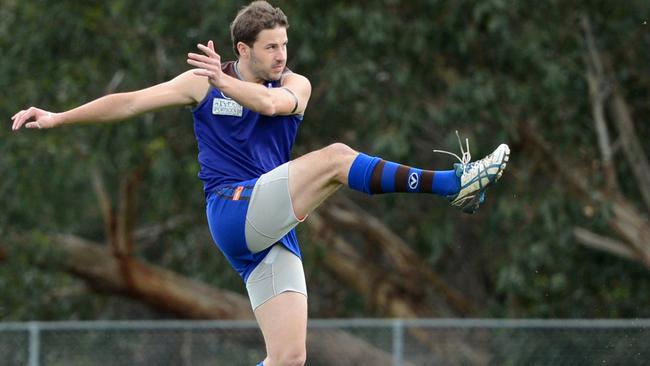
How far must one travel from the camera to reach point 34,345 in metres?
11.1

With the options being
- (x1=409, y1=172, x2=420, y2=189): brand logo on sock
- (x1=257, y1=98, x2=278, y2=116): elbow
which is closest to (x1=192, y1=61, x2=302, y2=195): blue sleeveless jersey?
(x1=257, y1=98, x2=278, y2=116): elbow

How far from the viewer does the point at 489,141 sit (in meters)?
13.5

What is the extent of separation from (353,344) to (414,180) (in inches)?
252

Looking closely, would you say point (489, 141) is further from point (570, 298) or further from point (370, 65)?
point (570, 298)

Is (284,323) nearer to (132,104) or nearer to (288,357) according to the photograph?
(288,357)

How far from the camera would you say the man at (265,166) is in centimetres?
555

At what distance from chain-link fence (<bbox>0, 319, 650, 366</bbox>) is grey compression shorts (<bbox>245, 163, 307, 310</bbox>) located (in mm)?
4276

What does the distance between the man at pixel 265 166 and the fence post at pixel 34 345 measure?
539cm

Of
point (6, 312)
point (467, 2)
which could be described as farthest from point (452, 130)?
point (6, 312)

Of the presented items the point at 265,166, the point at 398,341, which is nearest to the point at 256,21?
the point at 265,166

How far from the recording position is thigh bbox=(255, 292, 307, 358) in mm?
5871

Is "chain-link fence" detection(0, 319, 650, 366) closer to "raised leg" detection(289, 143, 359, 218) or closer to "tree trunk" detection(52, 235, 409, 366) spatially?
"tree trunk" detection(52, 235, 409, 366)

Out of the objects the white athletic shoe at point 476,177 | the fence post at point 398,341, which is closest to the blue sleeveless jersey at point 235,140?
the white athletic shoe at point 476,177

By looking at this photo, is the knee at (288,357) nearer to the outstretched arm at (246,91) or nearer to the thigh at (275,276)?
the thigh at (275,276)
